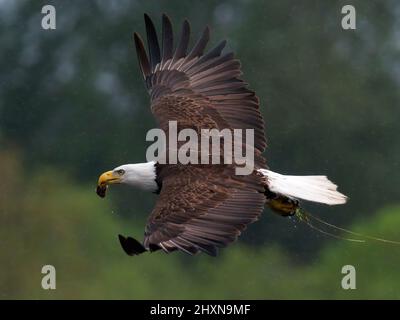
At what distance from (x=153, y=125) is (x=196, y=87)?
53.5 feet

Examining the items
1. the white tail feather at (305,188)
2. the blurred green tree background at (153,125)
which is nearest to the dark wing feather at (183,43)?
the white tail feather at (305,188)

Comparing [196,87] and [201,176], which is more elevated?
[196,87]

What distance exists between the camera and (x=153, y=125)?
2938cm

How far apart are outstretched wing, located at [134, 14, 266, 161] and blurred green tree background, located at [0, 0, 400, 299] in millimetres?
8926

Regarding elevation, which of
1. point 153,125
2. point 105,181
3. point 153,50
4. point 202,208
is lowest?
point 202,208

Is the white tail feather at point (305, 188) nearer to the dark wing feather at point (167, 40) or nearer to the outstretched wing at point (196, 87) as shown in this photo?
the outstretched wing at point (196, 87)

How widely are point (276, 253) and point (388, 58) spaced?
9.07m

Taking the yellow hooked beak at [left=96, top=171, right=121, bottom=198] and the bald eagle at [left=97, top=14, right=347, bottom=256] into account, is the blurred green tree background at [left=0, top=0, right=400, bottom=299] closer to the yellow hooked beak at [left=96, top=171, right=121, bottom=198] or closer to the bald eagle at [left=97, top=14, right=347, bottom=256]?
the bald eagle at [left=97, top=14, right=347, bottom=256]

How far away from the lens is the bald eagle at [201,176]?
11.3 metres

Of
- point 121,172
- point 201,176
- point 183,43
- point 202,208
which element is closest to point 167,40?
point 183,43

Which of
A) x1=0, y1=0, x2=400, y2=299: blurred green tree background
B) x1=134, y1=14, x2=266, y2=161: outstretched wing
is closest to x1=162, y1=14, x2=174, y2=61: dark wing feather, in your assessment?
x1=134, y1=14, x2=266, y2=161: outstretched wing

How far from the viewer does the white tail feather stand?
12.1m

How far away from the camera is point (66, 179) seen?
90.7 ft

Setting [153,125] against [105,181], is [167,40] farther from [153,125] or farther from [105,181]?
[153,125]
